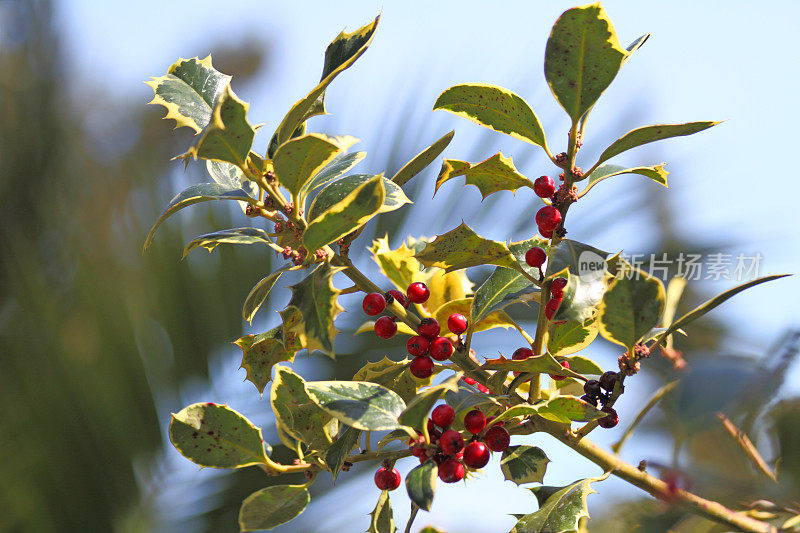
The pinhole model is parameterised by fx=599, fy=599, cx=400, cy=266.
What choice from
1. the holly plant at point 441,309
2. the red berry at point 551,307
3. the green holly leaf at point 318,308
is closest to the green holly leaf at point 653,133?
the holly plant at point 441,309

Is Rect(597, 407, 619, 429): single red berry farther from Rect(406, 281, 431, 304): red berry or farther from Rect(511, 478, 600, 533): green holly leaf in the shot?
Rect(406, 281, 431, 304): red berry

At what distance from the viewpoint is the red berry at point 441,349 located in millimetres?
425

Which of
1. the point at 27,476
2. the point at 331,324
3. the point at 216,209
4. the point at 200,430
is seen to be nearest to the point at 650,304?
the point at 331,324

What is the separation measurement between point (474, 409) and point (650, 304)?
0.47 feet

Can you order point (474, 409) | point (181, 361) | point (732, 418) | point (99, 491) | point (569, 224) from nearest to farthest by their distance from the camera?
1. point (732, 418)
2. point (474, 409)
3. point (99, 491)
4. point (181, 361)
5. point (569, 224)

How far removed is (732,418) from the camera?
31 centimetres

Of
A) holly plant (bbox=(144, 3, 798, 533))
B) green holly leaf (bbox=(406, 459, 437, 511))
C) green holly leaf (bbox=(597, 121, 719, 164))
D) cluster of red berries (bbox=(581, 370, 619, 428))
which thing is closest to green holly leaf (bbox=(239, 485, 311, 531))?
holly plant (bbox=(144, 3, 798, 533))

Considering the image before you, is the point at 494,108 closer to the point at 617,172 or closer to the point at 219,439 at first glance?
the point at 617,172

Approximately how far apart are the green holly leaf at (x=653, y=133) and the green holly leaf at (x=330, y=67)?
0.17 m

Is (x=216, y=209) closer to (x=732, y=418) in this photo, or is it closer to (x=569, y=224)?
(x=569, y=224)

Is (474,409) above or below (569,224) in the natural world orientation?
above

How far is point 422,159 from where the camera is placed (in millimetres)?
451

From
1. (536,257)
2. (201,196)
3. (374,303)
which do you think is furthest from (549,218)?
(201,196)

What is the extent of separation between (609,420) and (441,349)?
122mm
